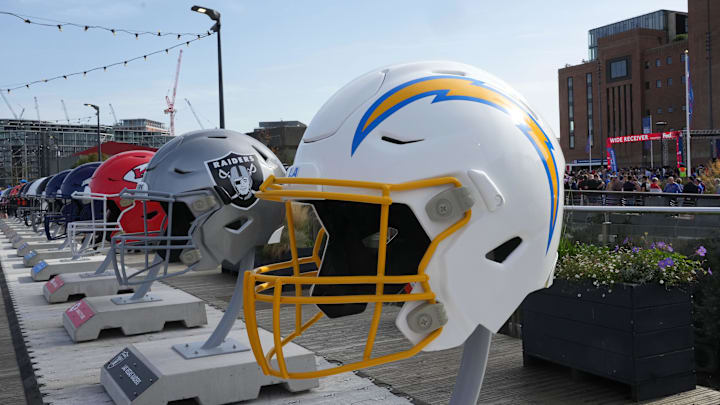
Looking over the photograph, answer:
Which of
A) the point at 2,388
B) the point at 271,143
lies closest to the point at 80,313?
the point at 2,388

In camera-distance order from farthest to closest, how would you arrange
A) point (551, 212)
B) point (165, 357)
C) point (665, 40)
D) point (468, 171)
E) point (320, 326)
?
point (665, 40) → point (320, 326) → point (165, 357) → point (551, 212) → point (468, 171)

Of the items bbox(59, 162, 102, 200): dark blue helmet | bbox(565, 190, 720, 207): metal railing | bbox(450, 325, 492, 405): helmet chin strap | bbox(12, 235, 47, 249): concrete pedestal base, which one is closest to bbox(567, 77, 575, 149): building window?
bbox(12, 235, 47, 249): concrete pedestal base

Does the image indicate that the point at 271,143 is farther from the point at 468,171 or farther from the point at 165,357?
the point at 468,171

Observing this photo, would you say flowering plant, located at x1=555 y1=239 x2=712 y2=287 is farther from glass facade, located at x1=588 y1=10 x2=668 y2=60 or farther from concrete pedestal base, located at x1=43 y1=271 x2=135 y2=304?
glass facade, located at x1=588 y1=10 x2=668 y2=60

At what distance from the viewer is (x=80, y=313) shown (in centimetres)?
720

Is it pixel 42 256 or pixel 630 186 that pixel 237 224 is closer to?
pixel 42 256

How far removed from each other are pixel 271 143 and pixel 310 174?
17497 millimetres

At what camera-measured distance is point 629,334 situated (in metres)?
4.34

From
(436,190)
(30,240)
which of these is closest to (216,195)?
(436,190)

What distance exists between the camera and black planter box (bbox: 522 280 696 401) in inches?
170

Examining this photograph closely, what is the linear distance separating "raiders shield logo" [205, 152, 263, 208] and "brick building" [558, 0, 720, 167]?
63.7 meters

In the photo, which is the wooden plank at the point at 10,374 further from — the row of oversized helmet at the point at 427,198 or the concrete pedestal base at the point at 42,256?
the concrete pedestal base at the point at 42,256

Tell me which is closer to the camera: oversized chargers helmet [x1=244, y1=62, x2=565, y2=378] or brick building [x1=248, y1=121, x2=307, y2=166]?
oversized chargers helmet [x1=244, y1=62, x2=565, y2=378]

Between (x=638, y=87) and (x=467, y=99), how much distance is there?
82.1m
